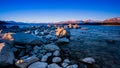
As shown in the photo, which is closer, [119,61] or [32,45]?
[119,61]

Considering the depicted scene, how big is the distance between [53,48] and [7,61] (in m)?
3.36

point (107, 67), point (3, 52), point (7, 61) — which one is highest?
point (3, 52)

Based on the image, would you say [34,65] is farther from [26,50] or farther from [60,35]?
[60,35]

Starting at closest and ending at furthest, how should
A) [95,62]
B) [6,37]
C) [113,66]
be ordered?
1. [113,66]
2. [95,62]
3. [6,37]

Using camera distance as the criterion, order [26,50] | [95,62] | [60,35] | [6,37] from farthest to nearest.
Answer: [60,35] < [6,37] < [26,50] < [95,62]

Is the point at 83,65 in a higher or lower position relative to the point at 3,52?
lower

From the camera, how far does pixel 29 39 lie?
8984 mm

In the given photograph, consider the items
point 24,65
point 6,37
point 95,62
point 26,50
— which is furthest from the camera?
point 6,37

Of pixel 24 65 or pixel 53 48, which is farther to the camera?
pixel 53 48

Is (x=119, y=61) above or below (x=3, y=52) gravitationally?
below

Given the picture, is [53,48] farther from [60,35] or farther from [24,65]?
[60,35]

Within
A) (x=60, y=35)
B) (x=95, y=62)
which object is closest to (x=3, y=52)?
(x=95, y=62)

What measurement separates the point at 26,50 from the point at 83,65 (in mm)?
4059

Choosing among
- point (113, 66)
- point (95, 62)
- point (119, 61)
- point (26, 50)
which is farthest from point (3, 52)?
point (119, 61)
